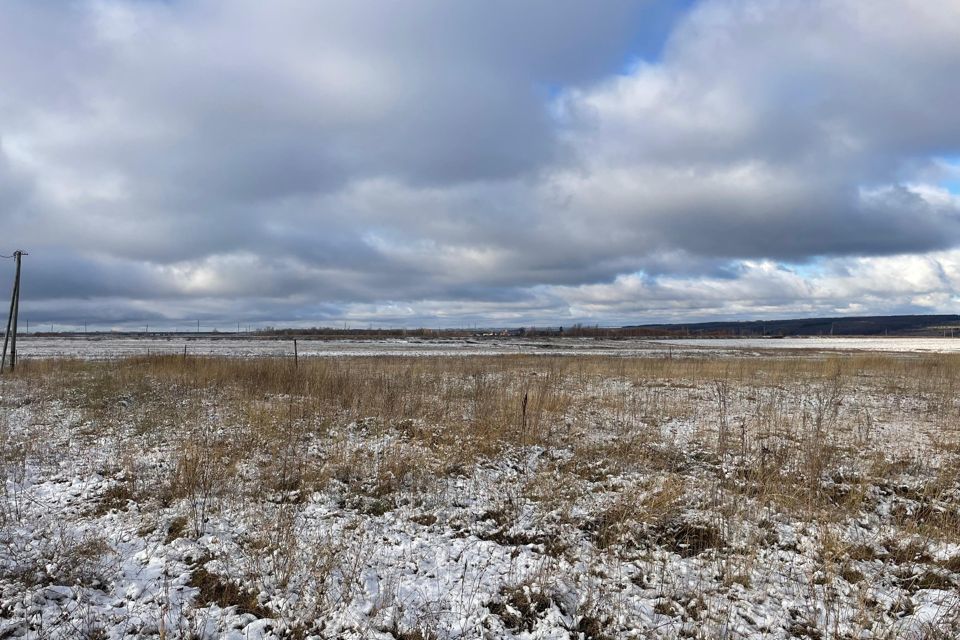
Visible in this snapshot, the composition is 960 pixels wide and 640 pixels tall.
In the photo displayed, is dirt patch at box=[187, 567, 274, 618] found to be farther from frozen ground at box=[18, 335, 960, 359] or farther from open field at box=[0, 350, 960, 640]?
frozen ground at box=[18, 335, 960, 359]

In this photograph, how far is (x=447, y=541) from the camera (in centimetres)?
592

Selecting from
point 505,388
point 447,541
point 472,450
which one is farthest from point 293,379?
point 447,541

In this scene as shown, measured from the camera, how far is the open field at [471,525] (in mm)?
4453

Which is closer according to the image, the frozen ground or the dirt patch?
the dirt patch

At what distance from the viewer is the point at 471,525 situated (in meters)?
6.38

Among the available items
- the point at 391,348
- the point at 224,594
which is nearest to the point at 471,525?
the point at 224,594

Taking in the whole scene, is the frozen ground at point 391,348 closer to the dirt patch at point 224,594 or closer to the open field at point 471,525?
the open field at point 471,525

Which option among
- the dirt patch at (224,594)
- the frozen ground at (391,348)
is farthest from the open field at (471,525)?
the frozen ground at (391,348)

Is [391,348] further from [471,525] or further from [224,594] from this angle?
[224,594]

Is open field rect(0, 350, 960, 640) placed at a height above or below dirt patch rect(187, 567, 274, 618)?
above

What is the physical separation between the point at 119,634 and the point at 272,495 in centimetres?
305

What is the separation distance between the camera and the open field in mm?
4453

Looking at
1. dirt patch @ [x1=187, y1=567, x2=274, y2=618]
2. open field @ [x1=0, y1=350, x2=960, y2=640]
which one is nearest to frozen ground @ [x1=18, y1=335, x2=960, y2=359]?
open field @ [x1=0, y1=350, x2=960, y2=640]

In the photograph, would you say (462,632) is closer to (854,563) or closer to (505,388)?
(854,563)
